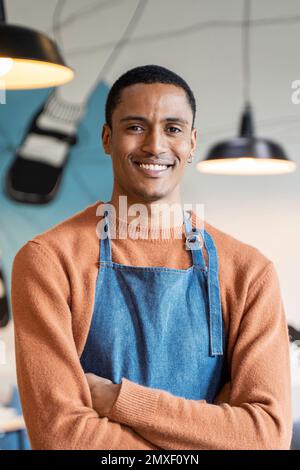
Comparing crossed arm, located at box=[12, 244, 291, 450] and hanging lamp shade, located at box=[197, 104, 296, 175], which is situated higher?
hanging lamp shade, located at box=[197, 104, 296, 175]

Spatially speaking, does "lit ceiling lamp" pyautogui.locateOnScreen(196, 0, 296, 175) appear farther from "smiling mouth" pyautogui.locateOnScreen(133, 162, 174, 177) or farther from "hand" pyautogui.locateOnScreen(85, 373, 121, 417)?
"hand" pyautogui.locateOnScreen(85, 373, 121, 417)

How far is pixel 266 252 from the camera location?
8.01 ft

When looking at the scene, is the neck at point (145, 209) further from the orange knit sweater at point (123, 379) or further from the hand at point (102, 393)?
the hand at point (102, 393)

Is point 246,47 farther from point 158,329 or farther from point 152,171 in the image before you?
point 158,329

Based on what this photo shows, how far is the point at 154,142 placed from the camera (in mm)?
1642

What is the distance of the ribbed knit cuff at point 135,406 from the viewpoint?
1479mm

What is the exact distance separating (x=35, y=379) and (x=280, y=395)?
566mm

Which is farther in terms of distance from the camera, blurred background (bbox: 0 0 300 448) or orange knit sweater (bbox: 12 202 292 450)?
blurred background (bbox: 0 0 300 448)

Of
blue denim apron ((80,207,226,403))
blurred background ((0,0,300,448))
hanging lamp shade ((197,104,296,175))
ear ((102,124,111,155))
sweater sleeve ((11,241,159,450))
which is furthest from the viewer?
blurred background ((0,0,300,448))

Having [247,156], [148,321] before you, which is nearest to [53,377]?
[148,321]

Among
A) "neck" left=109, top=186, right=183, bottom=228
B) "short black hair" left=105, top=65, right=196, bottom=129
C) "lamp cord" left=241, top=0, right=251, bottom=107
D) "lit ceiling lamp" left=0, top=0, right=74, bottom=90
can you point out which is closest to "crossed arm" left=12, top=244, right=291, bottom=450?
"neck" left=109, top=186, right=183, bottom=228

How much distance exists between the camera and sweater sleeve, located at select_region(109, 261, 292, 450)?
1487mm

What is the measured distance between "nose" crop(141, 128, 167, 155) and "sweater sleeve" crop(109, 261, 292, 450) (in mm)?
442

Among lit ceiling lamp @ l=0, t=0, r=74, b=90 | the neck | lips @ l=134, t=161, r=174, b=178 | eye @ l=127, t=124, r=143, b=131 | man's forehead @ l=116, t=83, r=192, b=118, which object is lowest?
the neck
